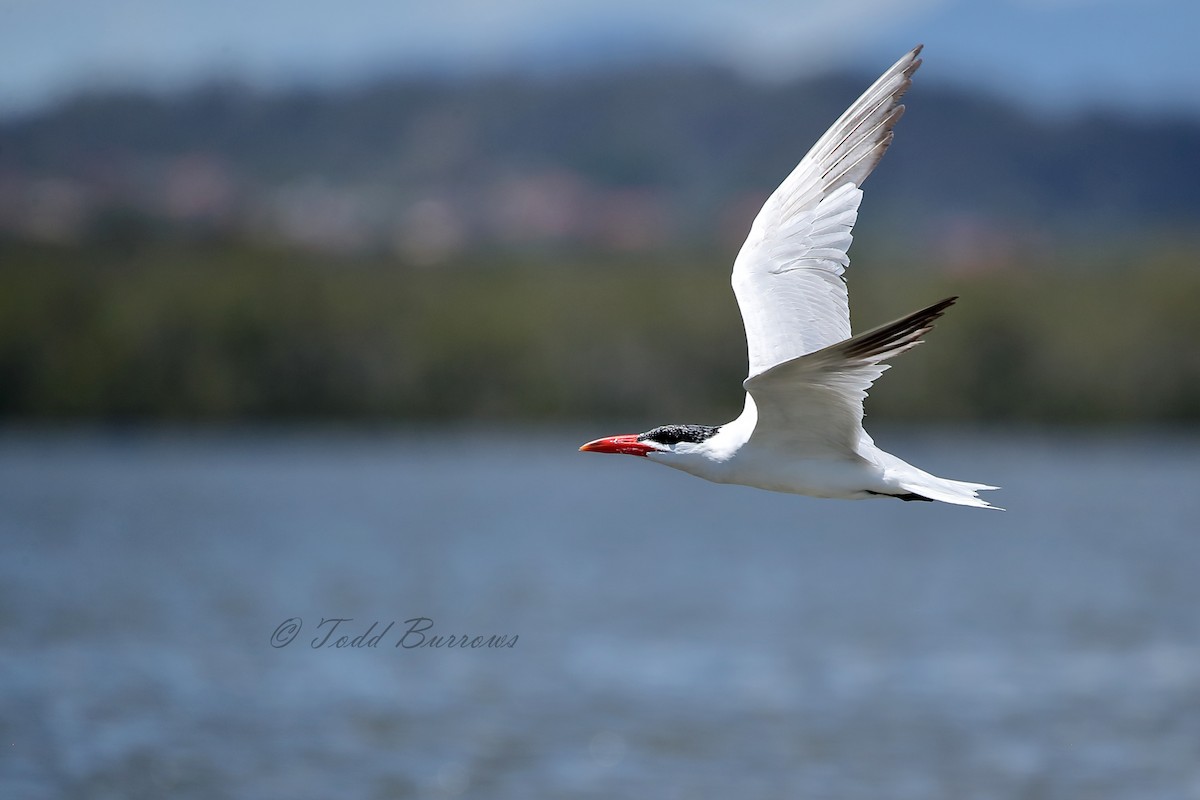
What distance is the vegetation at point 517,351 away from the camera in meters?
68.1

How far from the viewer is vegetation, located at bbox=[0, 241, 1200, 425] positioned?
68.1m

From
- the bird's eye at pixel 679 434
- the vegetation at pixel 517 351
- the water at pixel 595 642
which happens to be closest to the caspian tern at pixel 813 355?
the bird's eye at pixel 679 434

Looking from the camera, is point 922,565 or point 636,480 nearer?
point 922,565

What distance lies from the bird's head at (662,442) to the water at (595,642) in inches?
419

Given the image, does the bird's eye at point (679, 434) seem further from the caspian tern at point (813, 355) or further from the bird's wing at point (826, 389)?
the bird's wing at point (826, 389)

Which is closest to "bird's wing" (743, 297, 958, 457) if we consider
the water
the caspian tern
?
the caspian tern

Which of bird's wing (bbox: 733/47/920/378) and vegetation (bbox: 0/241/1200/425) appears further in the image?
vegetation (bbox: 0/241/1200/425)

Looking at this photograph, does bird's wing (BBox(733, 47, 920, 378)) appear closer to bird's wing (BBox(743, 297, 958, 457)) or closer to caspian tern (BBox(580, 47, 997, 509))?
caspian tern (BBox(580, 47, 997, 509))

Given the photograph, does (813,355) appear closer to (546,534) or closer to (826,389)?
(826,389)

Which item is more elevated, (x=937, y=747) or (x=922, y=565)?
(x=937, y=747)

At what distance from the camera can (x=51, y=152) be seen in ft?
408

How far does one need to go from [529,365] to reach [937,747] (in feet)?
168

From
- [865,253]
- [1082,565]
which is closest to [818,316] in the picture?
[1082,565]

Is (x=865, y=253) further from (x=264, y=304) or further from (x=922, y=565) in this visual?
(x=922, y=565)
